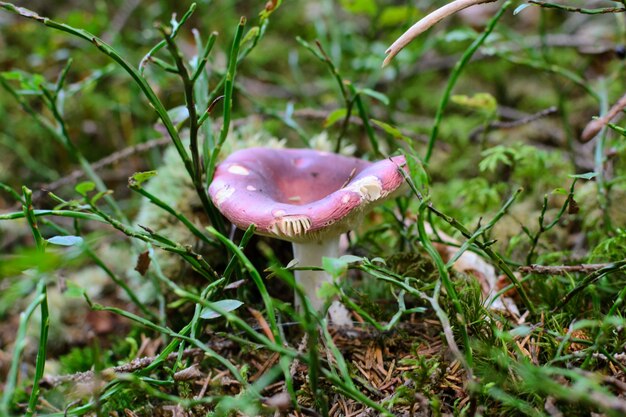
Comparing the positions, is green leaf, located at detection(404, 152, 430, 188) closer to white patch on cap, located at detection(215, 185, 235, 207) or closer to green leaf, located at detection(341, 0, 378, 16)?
white patch on cap, located at detection(215, 185, 235, 207)

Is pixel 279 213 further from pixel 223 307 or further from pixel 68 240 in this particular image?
pixel 68 240

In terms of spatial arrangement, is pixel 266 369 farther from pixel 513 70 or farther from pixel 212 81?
pixel 513 70

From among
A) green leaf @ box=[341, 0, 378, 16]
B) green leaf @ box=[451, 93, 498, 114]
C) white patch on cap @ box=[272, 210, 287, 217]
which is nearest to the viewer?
white patch on cap @ box=[272, 210, 287, 217]

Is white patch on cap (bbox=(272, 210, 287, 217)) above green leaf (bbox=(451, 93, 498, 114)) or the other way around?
the other way around

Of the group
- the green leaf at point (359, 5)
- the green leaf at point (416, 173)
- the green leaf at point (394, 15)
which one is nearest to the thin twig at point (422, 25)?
the green leaf at point (416, 173)

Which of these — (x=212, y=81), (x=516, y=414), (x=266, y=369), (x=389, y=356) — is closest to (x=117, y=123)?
(x=212, y=81)

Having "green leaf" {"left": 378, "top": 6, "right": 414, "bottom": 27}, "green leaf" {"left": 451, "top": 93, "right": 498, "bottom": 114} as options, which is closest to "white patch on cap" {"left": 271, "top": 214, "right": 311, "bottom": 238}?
"green leaf" {"left": 451, "top": 93, "right": 498, "bottom": 114}

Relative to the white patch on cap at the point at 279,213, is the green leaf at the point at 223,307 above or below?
below

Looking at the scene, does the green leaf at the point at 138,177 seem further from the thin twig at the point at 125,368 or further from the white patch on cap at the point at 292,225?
the thin twig at the point at 125,368

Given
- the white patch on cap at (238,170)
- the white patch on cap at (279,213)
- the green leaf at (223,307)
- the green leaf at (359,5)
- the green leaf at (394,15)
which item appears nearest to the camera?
the green leaf at (223,307)
